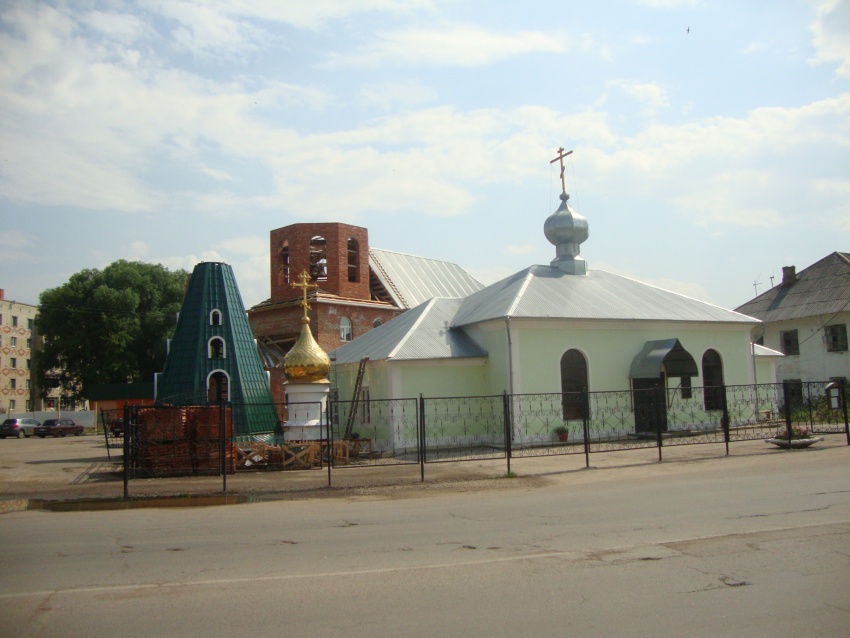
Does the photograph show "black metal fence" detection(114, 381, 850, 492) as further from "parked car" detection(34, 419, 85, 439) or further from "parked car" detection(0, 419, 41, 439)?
"parked car" detection(34, 419, 85, 439)

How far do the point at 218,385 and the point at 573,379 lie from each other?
1113 centimetres

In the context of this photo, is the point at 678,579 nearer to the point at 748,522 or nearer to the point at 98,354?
the point at 748,522

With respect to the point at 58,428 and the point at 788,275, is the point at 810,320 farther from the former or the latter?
the point at 58,428

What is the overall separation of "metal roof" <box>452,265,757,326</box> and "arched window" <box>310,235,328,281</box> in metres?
11.8

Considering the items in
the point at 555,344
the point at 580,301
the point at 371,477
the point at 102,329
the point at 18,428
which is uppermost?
the point at 102,329

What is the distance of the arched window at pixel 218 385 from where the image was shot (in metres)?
20.9

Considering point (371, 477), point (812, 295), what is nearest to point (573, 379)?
point (371, 477)

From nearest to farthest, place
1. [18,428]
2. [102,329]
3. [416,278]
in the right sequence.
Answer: [416,278]
[18,428]
[102,329]

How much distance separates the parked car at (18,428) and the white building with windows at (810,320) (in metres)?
43.5

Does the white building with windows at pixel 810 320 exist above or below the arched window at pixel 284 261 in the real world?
below

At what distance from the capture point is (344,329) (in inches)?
1394

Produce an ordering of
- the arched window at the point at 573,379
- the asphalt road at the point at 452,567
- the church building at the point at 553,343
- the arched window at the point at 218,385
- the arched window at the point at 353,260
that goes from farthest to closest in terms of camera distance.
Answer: the arched window at the point at 353,260 → the arched window at the point at 573,379 → the church building at the point at 553,343 → the arched window at the point at 218,385 → the asphalt road at the point at 452,567

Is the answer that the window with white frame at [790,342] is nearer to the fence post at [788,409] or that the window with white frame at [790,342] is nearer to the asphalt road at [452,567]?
the fence post at [788,409]

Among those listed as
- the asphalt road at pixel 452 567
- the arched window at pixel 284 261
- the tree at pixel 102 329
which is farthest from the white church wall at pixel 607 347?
the tree at pixel 102 329
